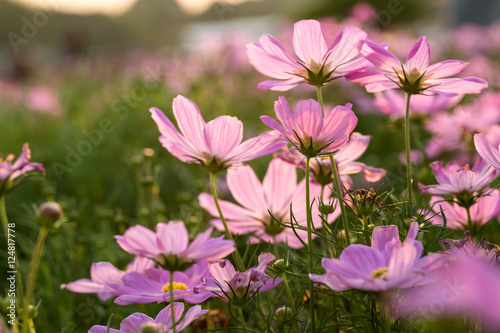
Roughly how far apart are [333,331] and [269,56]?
1.05ft

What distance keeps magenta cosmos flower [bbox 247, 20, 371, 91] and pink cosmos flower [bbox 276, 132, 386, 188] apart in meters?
0.09

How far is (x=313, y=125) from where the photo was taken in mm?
516

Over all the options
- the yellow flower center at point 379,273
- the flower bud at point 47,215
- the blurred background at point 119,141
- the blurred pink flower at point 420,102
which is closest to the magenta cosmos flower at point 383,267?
the yellow flower center at point 379,273

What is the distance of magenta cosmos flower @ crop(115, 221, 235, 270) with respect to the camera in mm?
516

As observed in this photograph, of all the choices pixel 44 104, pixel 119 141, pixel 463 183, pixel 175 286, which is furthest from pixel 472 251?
pixel 44 104

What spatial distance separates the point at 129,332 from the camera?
48 centimetres

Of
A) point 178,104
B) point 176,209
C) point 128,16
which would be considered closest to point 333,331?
point 178,104

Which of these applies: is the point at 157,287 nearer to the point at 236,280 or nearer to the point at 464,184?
the point at 236,280

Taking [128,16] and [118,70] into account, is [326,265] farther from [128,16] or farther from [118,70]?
[128,16]

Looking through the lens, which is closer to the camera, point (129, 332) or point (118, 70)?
point (129, 332)

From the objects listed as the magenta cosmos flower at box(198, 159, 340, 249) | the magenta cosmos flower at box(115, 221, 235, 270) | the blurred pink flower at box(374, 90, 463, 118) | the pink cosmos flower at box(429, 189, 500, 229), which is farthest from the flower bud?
the blurred pink flower at box(374, 90, 463, 118)

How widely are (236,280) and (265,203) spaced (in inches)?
7.5

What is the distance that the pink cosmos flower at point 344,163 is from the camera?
24.7 inches

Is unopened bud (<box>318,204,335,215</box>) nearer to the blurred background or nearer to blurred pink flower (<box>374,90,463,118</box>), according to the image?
the blurred background
